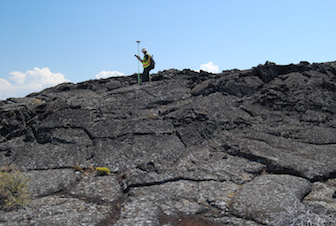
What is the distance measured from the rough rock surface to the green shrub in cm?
33

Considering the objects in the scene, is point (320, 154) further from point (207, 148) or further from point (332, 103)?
point (332, 103)

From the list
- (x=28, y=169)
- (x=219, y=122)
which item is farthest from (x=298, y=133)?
(x=28, y=169)

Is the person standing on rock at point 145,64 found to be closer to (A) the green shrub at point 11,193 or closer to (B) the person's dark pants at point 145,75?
(B) the person's dark pants at point 145,75

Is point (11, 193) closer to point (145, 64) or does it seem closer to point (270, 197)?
point (270, 197)

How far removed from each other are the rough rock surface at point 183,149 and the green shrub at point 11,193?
330mm

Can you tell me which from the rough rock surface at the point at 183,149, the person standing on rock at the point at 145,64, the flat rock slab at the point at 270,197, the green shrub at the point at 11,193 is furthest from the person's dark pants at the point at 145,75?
the green shrub at the point at 11,193

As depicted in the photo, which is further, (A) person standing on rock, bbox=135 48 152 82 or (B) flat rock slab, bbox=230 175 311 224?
(A) person standing on rock, bbox=135 48 152 82

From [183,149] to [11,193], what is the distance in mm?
6436

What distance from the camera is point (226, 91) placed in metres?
17.5

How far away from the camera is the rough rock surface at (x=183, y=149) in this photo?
799 cm

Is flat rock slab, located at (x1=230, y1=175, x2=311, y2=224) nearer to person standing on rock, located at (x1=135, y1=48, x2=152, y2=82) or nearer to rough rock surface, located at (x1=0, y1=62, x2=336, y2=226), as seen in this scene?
rough rock surface, located at (x1=0, y1=62, x2=336, y2=226)

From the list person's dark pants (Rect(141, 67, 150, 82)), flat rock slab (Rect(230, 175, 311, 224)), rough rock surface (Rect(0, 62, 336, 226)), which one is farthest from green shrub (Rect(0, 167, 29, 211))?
person's dark pants (Rect(141, 67, 150, 82))

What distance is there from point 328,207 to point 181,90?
11275 millimetres

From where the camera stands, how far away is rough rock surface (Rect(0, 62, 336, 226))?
7.99 metres
